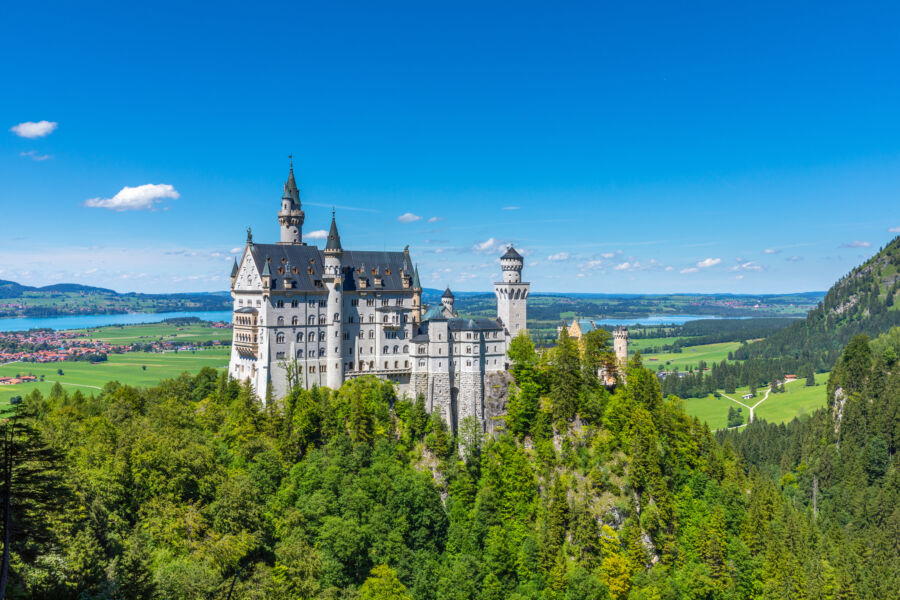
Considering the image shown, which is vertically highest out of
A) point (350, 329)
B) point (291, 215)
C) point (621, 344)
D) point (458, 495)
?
point (291, 215)

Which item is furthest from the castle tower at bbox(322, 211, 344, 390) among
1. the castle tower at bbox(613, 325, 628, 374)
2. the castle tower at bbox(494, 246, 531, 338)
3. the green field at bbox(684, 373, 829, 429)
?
the green field at bbox(684, 373, 829, 429)

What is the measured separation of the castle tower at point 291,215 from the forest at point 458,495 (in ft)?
72.7

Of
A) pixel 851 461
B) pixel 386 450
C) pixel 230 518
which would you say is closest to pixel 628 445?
pixel 386 450

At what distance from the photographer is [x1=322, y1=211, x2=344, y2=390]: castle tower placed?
286 feet

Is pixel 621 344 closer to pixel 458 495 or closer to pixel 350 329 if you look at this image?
pixel 458 495

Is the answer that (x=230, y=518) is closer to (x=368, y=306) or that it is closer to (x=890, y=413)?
(x=368, y=306)

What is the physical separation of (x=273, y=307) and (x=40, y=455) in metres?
59.2

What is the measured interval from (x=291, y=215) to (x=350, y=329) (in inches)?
748

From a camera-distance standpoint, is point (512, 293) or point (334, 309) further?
point (512, 293)

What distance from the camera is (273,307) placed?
3310 inches

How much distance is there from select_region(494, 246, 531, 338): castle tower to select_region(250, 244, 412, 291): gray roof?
13.7 meters

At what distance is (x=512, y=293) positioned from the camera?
93562 millimetres

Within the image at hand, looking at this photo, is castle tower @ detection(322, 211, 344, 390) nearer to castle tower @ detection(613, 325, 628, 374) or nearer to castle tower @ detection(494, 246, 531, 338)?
castle tower @ detection(494, 246, 531, 338)

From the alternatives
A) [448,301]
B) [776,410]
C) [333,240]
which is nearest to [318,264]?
[333,240]
